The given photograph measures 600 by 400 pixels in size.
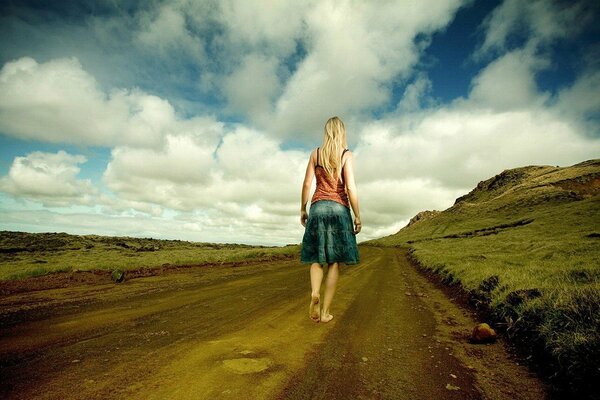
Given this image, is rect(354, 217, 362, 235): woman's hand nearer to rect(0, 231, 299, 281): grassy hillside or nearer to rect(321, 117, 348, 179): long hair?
rect(321, 117, 348, 179): long hair

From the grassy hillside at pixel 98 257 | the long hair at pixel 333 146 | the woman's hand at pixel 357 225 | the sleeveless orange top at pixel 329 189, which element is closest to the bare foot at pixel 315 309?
the woman's hand at pixel 357 225

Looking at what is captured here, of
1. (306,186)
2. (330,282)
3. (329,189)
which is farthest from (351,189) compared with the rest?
(330,282)

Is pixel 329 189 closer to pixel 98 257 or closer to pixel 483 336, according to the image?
pixel 483 336

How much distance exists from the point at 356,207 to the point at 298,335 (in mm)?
1945

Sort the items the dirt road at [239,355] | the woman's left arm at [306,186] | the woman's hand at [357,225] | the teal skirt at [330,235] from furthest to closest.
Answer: the woman's left arm at [306,186]
the woman's hand at [357,225]
the teal skirt at [330,235]
the dirt road at [239,355]

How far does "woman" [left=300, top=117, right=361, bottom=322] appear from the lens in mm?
4441

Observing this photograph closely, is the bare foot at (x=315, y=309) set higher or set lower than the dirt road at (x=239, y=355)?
higher

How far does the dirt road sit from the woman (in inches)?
36.5

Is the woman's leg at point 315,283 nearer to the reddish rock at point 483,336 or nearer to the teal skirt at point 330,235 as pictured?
the teal skirt at point 330,235

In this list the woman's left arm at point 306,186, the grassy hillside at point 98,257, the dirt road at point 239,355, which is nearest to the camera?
the dirt road at point 239,355

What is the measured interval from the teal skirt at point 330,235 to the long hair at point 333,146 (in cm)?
49

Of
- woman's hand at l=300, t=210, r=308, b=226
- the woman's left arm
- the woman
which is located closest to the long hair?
the woman

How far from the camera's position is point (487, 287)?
8.04m

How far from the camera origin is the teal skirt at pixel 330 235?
442cm
